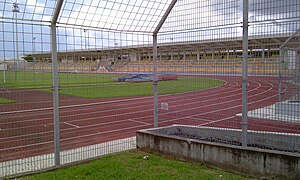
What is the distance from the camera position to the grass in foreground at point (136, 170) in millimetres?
5492

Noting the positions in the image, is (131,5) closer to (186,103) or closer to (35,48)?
(35,48)

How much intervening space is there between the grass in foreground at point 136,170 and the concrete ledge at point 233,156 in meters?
0.18

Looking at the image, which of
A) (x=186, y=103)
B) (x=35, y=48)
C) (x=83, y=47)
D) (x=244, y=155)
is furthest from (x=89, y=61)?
(x=186, y=103)

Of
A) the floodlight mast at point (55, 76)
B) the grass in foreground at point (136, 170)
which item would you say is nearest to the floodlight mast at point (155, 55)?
the grass in foreground at point (136, 170)

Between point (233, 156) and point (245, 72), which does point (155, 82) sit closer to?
point (245, 72)

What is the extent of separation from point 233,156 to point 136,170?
1810 mm

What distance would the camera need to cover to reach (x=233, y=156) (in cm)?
569

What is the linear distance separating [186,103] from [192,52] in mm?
10561

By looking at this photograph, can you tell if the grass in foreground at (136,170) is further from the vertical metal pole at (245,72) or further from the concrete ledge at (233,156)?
the vertical metal pole at (245,72)

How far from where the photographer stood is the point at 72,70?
22.1ft

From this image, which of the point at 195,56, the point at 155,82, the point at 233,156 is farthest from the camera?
the point at 155,82

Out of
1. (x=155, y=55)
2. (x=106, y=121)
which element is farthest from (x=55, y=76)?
(x=106, y=121)

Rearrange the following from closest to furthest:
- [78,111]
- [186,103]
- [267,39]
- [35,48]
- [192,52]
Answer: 1. [35,48]
2. [267,39]
3. [192,52]
4. [78,111]
5. [186,103]

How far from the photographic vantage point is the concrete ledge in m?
5.12
